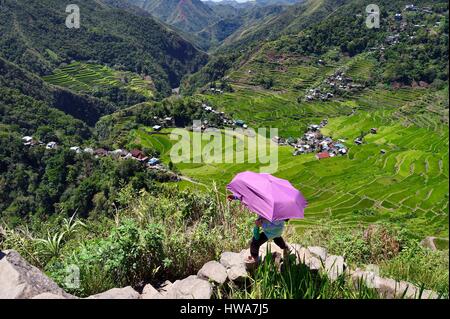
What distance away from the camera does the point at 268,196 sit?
4184 millimetres

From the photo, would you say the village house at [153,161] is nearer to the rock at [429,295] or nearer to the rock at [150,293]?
the rock at [150,293]

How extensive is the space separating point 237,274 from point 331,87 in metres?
111

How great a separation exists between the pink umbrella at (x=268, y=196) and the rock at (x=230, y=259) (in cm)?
66

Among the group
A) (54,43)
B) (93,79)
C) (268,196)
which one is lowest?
(268,196)

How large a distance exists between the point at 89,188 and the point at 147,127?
35763 mm

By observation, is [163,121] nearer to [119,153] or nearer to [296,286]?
[119,153]

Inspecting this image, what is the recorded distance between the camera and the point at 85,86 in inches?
5113

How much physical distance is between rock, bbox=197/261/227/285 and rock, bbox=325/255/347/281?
1.15 meters

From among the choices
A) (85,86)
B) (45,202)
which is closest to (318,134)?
(45,202)

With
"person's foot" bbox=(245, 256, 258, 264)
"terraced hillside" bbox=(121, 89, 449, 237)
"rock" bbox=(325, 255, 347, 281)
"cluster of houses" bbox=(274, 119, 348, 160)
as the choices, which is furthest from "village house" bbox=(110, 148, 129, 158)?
"rock" bbox=(325, 255, 347, 281)

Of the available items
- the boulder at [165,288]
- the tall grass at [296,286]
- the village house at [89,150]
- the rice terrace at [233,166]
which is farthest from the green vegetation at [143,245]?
the village house at [89,150]

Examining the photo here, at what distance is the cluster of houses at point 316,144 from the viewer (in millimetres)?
64562

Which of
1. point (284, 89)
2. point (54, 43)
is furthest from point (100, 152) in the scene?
point (54, 43)
